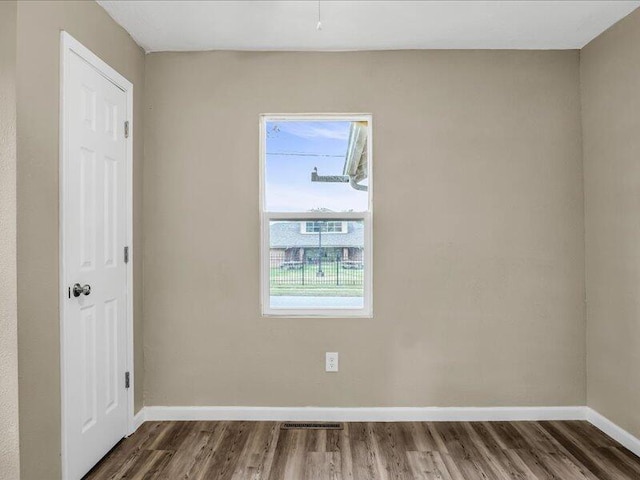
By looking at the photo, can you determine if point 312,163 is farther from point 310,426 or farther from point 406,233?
point 310,426

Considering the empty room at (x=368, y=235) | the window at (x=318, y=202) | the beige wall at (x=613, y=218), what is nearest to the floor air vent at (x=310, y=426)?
the empty room at (x=368, y=235)

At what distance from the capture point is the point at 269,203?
A: 10.2ft

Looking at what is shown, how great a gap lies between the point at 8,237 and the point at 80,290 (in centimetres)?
52

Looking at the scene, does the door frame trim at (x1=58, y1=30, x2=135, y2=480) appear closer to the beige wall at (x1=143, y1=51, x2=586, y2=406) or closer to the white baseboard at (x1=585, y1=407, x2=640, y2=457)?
the beige wall at (x1=143, y1=51, x2=586, y2=406)

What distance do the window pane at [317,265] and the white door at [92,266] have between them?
97cm

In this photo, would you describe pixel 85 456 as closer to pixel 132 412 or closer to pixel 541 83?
pixel 132 412

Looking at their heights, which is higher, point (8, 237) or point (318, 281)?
point (8, 237)

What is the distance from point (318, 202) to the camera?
3100 millimetres

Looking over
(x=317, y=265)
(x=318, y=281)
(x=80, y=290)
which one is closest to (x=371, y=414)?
(x=318, y=281)

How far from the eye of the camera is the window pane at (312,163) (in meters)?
3.10

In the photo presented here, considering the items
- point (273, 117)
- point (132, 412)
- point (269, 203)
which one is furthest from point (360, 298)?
point (132, 412)

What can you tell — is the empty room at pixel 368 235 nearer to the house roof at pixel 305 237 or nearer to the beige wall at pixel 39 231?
the house roof at pixel 305 237

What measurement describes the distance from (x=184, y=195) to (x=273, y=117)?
803 mm

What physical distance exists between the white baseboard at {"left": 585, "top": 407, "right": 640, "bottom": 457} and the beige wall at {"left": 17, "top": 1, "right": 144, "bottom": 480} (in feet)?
9.98
